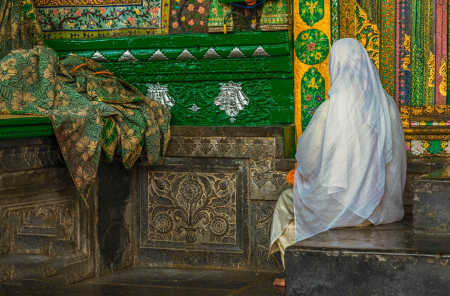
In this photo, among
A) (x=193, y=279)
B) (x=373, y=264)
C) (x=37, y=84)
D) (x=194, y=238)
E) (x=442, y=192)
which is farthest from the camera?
(x=194, y=238)

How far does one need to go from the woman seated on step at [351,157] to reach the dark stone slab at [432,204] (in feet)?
1.61

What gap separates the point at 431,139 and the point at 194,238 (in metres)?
1.96

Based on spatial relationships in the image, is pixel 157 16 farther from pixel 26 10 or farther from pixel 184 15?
pixel 26 10

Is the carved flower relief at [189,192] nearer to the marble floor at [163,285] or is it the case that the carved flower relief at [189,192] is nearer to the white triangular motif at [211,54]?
the marble floor at [163,285]

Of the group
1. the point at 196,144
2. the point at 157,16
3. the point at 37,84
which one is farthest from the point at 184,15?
the point at 37,84

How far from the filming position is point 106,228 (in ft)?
17.4

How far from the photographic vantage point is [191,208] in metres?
5.57

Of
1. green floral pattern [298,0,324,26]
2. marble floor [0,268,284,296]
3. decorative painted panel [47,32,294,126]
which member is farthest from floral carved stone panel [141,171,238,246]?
green floral pattern [298,0,324,26]

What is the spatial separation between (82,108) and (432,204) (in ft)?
7.58

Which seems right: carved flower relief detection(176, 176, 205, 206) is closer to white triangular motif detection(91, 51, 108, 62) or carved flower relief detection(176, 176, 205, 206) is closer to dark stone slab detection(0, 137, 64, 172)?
dark stone slab detection(0, 137, 64, 172)

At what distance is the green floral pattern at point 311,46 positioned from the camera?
17.7 feet

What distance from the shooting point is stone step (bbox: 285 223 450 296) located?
3402 millimetres

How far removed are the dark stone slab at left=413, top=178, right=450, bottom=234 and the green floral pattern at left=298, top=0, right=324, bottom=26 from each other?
2.01m

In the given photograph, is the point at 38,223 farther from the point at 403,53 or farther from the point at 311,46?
the point at 403,53
